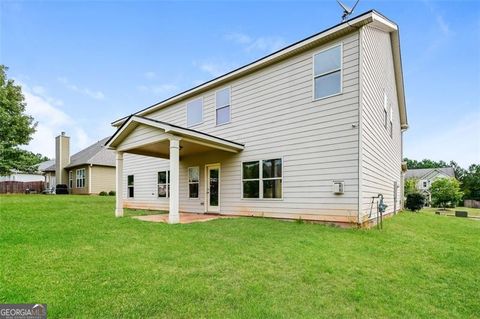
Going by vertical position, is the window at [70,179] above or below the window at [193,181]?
below

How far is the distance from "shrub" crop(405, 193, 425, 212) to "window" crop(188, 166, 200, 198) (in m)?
15.4

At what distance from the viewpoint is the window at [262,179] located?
9.66 meters

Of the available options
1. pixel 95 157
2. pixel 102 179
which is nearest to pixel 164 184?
pixel 102 179

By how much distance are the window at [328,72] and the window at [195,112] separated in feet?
18.5

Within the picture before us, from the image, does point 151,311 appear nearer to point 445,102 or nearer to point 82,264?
point 82,264

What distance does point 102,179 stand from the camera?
2717cm

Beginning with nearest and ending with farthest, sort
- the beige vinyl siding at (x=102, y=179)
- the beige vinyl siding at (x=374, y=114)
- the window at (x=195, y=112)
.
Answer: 1. the beige vinyl siding at (x=374, y=114)
2. the window at (x=195, y=112)
3. the beige vinyl siding at (x=102, y=179)

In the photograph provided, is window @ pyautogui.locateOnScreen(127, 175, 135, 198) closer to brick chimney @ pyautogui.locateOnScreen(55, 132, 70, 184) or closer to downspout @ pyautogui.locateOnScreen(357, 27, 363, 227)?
downspout @ pyautogui.locateOnScreen(357, 27, 363, 227)

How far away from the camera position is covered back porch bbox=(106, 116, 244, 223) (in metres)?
8.39

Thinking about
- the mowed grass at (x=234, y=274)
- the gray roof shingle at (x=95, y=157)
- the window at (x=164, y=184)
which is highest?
the gray roof shingle at (x=95, y=157)

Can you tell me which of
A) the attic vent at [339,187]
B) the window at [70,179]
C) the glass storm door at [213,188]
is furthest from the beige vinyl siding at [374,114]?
the window at [70,179]

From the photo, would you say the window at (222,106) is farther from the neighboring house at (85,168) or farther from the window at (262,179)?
the neighboring house at (85,168)

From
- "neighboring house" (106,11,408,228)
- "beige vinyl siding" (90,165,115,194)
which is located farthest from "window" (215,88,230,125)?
"beige vinyl siding" (90,165,115,194)

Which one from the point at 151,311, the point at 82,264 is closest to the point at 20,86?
the point at 82,264
